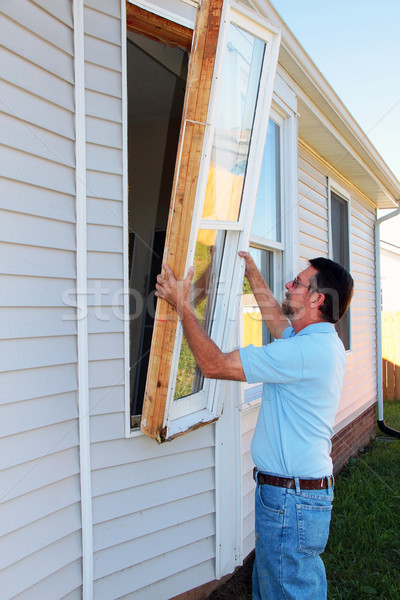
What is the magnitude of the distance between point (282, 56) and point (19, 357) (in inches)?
121

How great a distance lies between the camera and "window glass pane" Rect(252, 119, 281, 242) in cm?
340

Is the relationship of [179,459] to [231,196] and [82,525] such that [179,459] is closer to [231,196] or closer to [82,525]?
[82,525]

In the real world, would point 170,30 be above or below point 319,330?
above

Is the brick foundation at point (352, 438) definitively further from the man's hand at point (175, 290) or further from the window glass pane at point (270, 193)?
the man's hand at point (175, 290)

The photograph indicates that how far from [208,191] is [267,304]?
0.96m

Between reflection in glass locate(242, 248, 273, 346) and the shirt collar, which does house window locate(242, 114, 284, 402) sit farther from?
the shirt collar

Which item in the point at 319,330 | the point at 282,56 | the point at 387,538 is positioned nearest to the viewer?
the point at 319,330

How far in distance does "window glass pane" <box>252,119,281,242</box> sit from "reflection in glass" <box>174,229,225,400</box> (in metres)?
0.76

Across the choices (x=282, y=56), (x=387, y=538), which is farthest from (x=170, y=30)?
(x=387, y=538)

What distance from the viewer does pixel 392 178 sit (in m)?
6.94

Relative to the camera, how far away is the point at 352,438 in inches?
Answer: 252

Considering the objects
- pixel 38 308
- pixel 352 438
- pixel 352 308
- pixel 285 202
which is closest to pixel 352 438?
pixel 352 438

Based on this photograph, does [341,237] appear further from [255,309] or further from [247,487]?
[247,487]

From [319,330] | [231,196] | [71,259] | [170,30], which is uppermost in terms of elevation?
[170,30]
